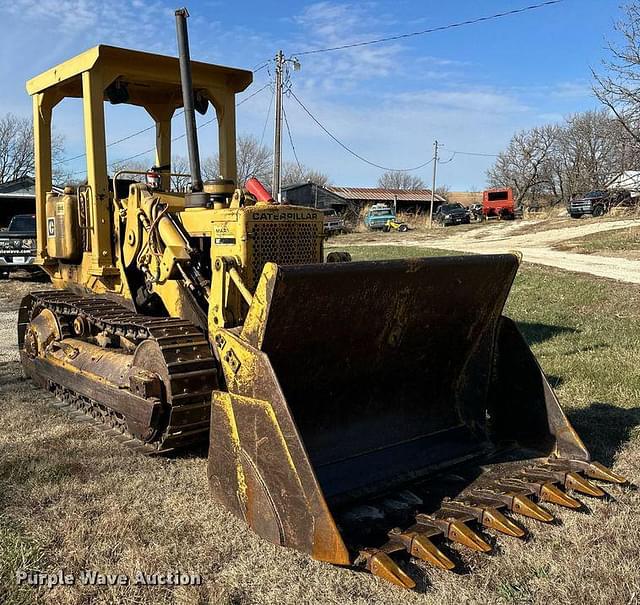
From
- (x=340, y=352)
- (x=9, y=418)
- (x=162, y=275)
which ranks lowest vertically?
(x=9, y=418)

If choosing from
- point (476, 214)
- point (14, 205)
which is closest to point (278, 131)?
point (14, 205)

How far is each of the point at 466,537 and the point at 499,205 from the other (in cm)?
4246

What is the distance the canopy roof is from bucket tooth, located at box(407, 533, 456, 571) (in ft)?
13.6

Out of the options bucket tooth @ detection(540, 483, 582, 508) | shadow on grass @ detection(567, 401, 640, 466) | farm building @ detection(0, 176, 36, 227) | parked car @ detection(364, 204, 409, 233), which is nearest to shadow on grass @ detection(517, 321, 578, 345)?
shadow on grass @ detection(567, 401, 640, 466)

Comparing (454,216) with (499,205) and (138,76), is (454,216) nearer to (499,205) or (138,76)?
(499,205)

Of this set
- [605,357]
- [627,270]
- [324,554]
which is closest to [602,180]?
[627,270]

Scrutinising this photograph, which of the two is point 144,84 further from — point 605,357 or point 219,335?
point 605,357

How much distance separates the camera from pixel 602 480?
409 centimetres

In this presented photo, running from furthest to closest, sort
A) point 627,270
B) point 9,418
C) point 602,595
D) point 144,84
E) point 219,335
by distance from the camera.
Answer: point 627,270
point 144,84
point 9,418
point 219,335
point 602,595

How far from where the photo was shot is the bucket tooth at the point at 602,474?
4.04 m

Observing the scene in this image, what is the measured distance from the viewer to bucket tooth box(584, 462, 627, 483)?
13.2 feet

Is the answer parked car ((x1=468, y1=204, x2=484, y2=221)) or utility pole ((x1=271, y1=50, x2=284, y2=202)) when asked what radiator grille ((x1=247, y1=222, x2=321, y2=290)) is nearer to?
utility pole ((x1=271, y1=50, x2=284, y2=202))

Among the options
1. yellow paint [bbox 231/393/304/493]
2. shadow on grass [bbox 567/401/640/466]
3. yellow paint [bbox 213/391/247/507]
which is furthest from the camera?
shadow on grass [bbox 567/401/640/466]

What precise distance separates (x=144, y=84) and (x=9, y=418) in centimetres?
304
